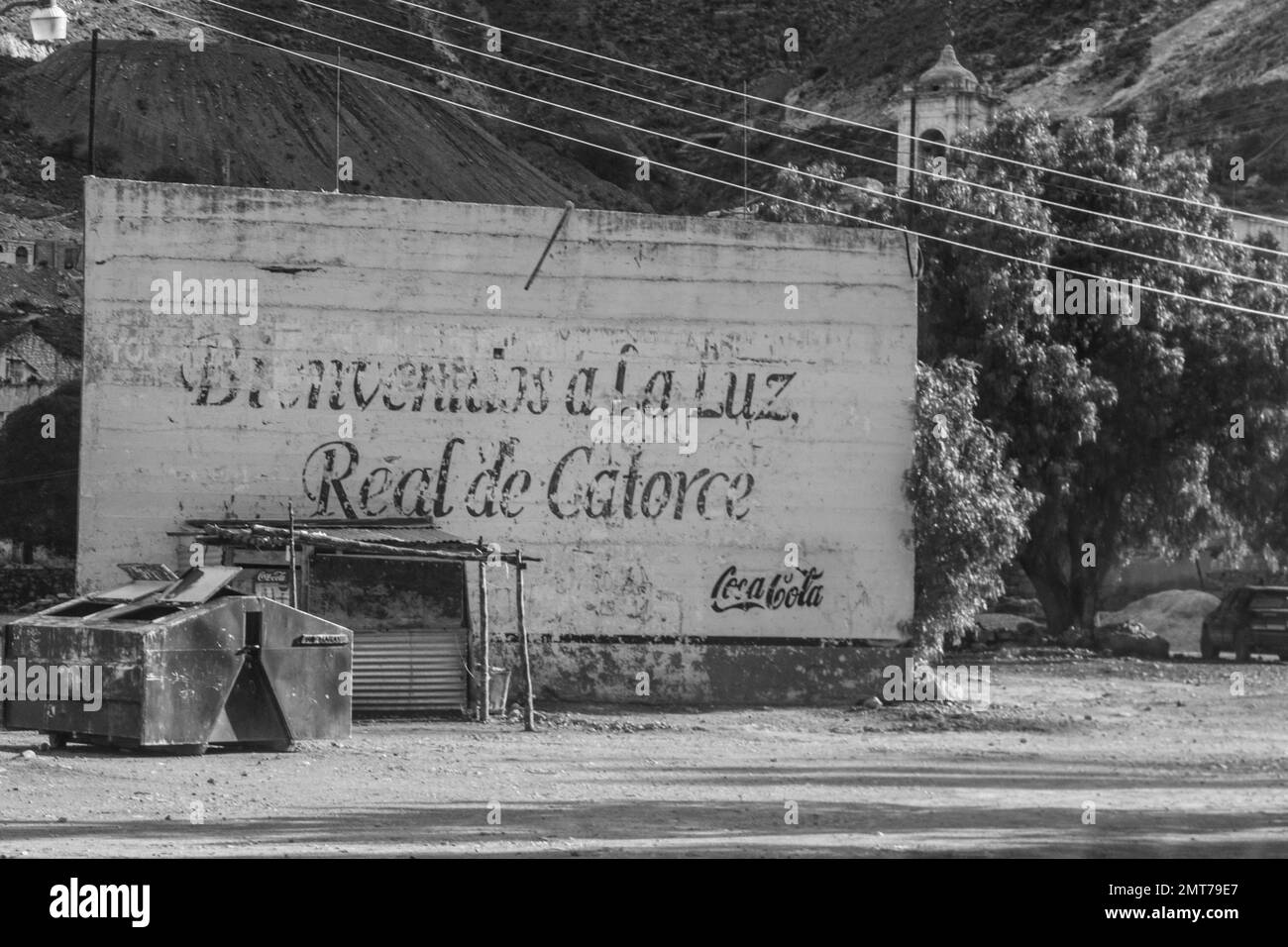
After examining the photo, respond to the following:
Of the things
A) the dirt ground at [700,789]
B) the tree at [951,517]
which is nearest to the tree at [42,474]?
the tree at [951,517]

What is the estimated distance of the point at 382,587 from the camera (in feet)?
73.5

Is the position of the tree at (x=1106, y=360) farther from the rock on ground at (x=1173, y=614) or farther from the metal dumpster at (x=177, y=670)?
the metal dumpster at (x=177, y=670)

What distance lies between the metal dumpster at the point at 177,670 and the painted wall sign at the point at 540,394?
5213 mm

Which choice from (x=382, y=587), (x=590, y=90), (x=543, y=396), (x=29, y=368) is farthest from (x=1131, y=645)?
(x=590, y=90)

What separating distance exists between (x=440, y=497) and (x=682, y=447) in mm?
3021

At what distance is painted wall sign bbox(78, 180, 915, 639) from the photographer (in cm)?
2244

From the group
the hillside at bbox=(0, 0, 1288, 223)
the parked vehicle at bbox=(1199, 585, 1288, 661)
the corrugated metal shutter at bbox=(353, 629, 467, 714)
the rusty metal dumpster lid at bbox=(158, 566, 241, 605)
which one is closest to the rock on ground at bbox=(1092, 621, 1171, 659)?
the parked vehicle at bbox=(1199, 585, 1288, 661)

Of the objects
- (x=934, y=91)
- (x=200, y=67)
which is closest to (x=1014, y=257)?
(x=934, y=91)

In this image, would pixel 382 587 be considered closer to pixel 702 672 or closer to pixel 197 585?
pixel 702 672

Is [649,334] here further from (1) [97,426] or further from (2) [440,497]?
(1) [97,426]

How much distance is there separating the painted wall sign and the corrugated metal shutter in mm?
1743

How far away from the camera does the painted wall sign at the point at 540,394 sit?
22.4 metres

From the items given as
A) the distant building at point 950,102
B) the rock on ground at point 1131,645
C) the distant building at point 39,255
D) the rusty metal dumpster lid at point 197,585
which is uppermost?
the distant building at point 950,102
